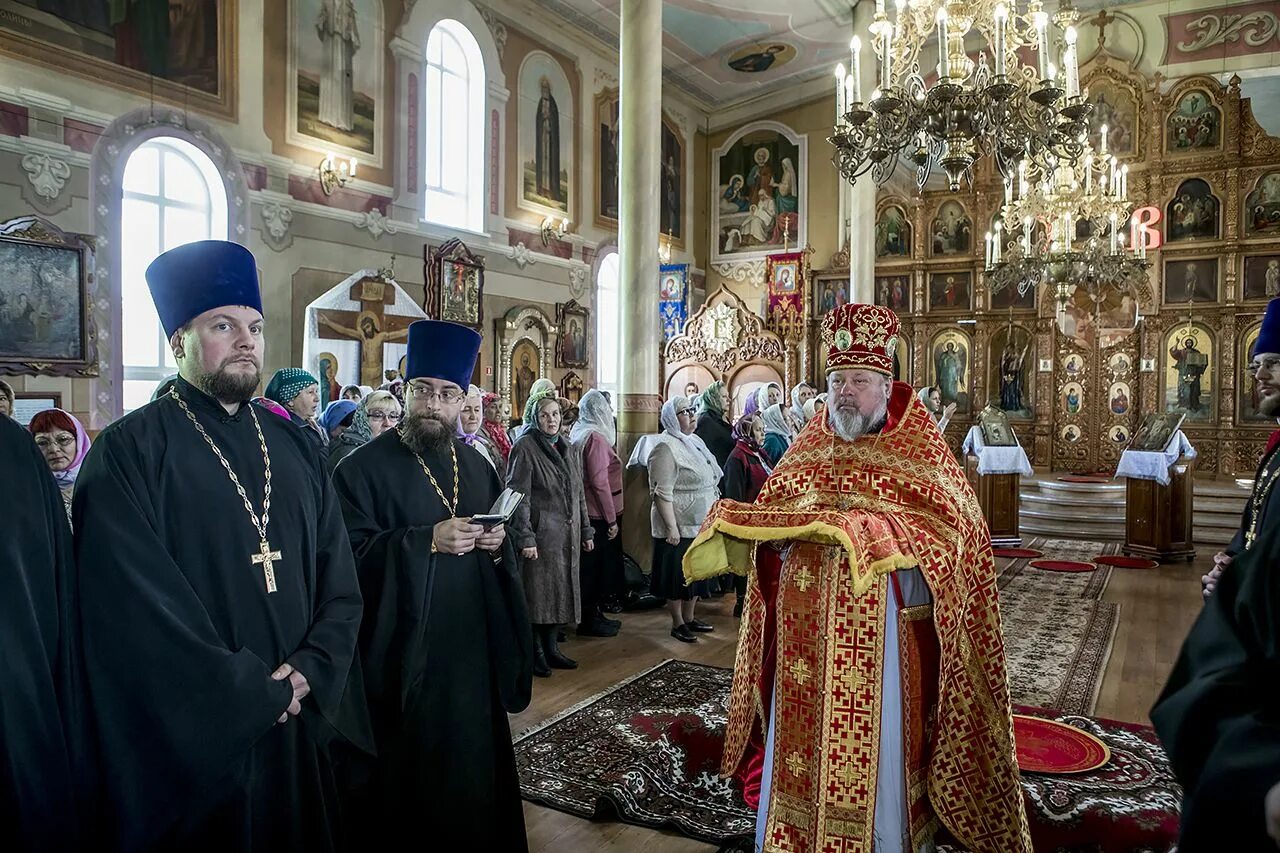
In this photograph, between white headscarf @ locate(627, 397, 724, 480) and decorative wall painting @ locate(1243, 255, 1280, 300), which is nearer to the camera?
white headscarf @ locate(627, 397, 724, 480)

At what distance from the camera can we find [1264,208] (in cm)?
1369

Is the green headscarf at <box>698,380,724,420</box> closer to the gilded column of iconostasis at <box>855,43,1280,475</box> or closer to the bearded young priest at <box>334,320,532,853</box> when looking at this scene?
the bearded young priest at <box>334,320,532,853</box>

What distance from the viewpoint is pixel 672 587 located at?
21.0ft

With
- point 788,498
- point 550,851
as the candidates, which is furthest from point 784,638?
point 550,851

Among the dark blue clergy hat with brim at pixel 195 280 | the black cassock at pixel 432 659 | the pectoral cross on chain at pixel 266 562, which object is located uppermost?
the dark blue clergy hat with brim at pixel 195 280

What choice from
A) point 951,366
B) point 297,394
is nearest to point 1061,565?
point 951,366

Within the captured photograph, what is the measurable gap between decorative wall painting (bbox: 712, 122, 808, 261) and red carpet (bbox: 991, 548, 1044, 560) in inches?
370

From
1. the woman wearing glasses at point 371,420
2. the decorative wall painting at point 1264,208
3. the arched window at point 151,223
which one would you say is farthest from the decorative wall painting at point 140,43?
the decorative wall painting at point 1264,208

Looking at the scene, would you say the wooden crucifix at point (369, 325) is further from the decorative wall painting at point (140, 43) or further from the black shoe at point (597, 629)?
the black shoe at point (597, 629)

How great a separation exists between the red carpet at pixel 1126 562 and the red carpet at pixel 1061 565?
234 mm

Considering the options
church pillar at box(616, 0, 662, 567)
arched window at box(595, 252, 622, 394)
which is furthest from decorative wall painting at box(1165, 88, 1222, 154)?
church pillar at box(616, 0, 662, 567)

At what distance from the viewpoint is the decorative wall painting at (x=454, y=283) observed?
1238cm

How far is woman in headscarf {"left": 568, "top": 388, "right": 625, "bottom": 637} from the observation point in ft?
21.6

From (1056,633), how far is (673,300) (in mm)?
11967
